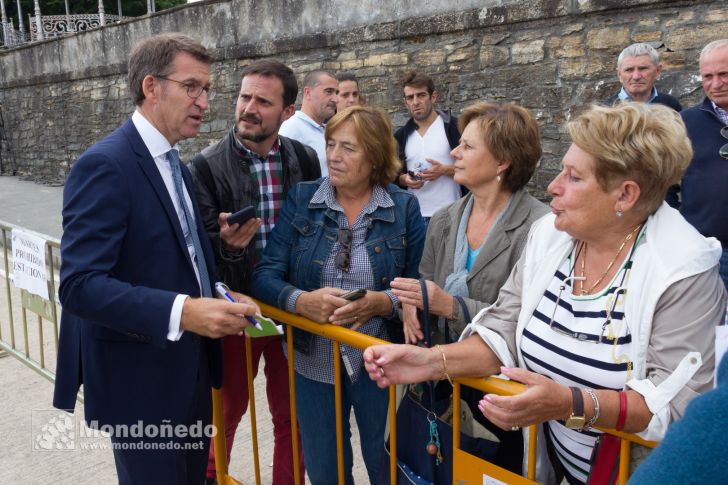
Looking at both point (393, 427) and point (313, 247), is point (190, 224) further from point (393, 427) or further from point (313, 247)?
point (393, 427)

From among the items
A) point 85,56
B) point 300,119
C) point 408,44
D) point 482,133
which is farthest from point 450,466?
point 85,56

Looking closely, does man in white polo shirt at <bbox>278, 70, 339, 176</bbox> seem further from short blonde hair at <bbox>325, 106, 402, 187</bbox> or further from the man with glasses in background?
the man with glasses in background

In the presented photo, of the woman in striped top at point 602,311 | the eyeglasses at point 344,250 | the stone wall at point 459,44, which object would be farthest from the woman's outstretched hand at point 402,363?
the stone wall at point 459,44

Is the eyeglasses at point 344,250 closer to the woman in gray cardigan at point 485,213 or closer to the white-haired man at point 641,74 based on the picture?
the woman in gray cardigan at point 485,213

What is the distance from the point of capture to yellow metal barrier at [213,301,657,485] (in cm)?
169

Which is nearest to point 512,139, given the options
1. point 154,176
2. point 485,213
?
point 485,213

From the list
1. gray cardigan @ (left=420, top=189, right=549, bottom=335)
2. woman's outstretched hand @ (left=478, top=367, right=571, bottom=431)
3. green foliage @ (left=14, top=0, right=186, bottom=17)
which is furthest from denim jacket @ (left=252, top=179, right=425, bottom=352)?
green foliage @ (left=14, top=0, right=186, bottom=17)

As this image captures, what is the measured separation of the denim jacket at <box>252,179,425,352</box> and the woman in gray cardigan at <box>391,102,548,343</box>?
108 mm

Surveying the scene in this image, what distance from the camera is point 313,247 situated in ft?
8.02

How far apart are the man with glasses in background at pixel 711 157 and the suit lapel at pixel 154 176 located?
9.90ft

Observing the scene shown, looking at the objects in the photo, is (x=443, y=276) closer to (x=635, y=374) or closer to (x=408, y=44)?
(x=635, y=374)

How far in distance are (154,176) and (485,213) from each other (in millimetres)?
1287

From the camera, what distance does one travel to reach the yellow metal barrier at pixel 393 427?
66.5 inches

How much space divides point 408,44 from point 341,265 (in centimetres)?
567
